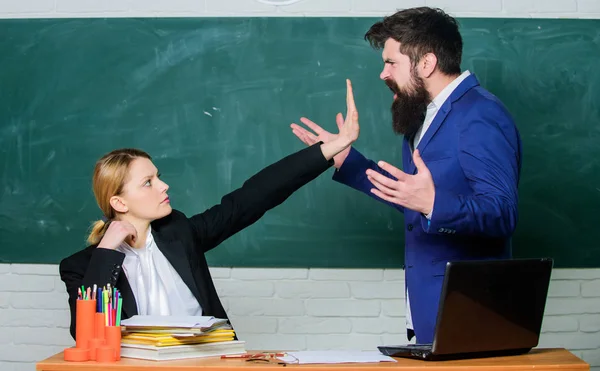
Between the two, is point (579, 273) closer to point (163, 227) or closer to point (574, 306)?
point (574, 306)

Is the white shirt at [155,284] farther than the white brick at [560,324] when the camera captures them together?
No

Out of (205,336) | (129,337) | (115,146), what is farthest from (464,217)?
(115,146)

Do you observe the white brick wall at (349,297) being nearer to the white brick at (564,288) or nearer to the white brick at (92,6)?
the white brick at (564,288)

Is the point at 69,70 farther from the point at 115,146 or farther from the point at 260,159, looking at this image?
the point at 260,159

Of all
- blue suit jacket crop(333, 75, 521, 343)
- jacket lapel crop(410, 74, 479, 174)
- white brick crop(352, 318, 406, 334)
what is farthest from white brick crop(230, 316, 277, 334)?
jacket lapel crop(410, 74, 479, 174)

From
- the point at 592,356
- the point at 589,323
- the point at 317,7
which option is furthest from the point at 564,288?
the point at 317,7

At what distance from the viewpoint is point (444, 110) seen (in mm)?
2645

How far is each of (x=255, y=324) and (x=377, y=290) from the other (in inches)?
22.6

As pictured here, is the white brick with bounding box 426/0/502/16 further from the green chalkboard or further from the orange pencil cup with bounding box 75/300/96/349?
the orange pencil cup with bounding box 75/300/96/349

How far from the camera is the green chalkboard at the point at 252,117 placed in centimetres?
372

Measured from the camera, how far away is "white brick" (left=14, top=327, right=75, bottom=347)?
378cm

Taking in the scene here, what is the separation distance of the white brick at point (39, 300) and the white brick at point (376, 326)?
135 cm

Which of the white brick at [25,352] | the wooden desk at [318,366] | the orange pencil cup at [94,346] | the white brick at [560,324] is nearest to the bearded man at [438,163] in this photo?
the wooden desk at [318,366]

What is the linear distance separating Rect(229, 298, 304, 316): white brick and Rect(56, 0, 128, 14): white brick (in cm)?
144
